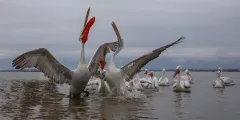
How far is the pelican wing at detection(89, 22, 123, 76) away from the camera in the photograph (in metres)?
14.0

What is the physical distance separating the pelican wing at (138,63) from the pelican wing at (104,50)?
2.71ft

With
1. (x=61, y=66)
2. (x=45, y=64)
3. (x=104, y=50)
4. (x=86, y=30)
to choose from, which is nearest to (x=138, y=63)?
(x=104, y=50)

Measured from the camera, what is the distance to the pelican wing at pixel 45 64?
11977mm

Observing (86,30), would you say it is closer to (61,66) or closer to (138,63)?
(61,66)

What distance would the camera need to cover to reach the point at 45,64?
1261 centimetres

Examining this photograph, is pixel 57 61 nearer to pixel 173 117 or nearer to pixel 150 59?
pixel 150 59

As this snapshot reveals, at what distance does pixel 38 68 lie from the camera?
41.5 feet

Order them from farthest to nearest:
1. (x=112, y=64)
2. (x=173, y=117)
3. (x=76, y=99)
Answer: (x=112, y=64), (x=76, y=99), (x=173, y=117)

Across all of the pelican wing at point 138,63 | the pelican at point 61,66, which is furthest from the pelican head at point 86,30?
the pelican wing at point 138,63

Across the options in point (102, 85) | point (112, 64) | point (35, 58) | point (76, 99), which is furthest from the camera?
point (102, 85)

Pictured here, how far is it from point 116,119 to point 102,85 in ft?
25.6

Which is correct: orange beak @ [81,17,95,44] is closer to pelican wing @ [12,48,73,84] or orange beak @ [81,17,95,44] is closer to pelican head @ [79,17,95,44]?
pelican head @ [79,17,95,44]

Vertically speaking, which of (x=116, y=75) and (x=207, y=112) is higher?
(x=116, y=75)

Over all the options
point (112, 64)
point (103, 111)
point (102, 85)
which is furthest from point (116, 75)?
point (103, 111)
